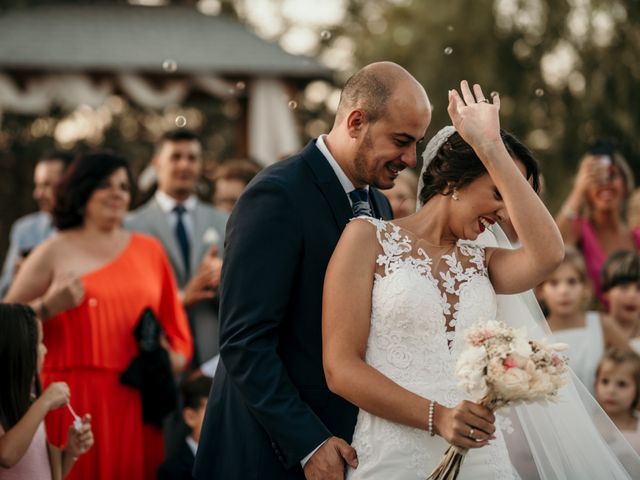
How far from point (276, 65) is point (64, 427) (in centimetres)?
898

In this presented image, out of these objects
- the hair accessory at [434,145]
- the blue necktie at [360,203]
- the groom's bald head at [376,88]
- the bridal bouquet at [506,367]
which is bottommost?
the bridal bouquet at [506,367]

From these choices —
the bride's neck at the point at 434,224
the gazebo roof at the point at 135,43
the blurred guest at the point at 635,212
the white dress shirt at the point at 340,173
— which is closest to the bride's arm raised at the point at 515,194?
the bride's neck at the point at 434,224

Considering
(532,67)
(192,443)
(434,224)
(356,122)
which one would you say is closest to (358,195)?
(356,122)

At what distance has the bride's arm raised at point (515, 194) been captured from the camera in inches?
144

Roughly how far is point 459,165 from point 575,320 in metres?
3.63

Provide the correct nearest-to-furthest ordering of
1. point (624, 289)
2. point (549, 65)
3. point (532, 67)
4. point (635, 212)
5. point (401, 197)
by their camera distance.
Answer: point (401, 197), point (624, 289), point (635, 212), point (532, 67), point (549, 65)

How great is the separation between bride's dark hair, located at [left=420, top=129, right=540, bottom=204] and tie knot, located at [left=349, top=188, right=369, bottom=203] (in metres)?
0.29

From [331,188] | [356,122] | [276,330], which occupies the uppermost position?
[356,122]

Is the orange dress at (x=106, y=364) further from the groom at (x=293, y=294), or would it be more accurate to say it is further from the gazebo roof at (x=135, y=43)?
the gazebo roof at (x=135, y=43)

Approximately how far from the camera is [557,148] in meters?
18.0

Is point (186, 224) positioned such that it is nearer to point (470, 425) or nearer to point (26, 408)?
point (26, 408)

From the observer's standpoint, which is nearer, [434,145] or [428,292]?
[428,292]

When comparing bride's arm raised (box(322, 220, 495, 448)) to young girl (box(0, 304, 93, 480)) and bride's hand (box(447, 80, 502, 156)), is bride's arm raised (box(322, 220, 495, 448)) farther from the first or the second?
young girl (box(0, 304, 93, 480))

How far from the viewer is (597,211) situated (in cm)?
809
